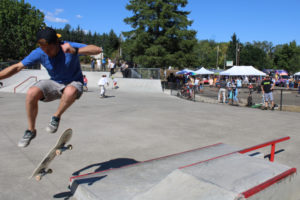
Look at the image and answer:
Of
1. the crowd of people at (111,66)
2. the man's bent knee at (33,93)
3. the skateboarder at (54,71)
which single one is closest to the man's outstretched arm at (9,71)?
the skateboarder at (54,71)

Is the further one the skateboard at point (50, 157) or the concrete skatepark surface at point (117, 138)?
the concrete skatepark surface at point (117, 138)

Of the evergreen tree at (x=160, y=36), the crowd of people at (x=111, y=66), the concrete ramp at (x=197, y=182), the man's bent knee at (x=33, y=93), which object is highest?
the evergreen tree at (x=160, y=36)

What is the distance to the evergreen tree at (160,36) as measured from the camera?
32.8 meters

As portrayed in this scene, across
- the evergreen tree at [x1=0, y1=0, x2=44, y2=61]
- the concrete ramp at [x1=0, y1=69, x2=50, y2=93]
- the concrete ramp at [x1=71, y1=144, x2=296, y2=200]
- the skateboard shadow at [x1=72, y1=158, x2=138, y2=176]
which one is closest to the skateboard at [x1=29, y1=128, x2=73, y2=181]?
the concrete ramp at [x1=71, y1=144, x2=296, y2=200]

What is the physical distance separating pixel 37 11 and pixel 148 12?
25.6m

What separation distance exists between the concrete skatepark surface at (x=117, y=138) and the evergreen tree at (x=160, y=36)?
2127 centimetres

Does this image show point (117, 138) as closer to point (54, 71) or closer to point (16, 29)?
point (54, 71)

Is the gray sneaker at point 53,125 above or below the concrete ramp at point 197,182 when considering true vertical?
above

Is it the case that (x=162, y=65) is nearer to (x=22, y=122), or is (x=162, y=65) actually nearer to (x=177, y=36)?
(x=177, y=36)

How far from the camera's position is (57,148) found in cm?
374

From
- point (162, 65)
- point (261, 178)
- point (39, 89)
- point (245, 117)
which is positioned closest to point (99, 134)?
point (39, 89)

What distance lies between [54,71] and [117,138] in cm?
440

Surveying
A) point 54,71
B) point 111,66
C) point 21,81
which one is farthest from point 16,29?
point 54,71

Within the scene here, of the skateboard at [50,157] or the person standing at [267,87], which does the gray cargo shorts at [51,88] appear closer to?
the skateboard at [50,157]
